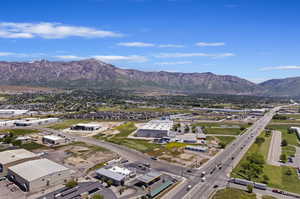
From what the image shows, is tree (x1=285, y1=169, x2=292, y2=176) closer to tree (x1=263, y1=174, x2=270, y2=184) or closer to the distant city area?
the distant city area

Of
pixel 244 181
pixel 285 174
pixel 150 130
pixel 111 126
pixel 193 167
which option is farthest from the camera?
pixel 111 126

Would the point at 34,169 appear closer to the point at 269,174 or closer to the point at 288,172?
the point at 269,174

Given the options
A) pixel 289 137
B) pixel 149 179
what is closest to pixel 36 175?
pixel 149 179

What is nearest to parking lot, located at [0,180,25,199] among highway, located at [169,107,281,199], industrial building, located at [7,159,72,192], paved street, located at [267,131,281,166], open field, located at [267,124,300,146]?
industrial building, located at [7,159,72,192]

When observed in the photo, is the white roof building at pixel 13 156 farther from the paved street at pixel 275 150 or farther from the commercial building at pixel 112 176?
the paved street at pixel 275 150

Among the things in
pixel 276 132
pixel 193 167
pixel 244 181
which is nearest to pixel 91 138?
pixel 193 167

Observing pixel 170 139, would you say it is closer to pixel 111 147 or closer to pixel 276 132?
pixel 111 147
